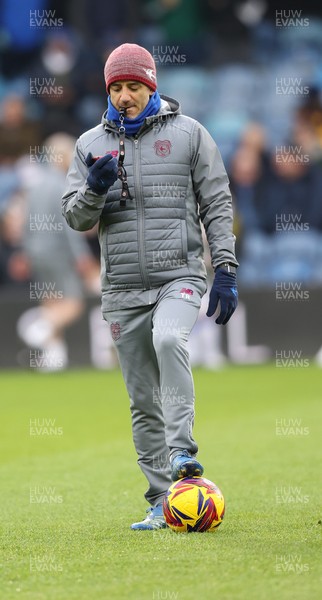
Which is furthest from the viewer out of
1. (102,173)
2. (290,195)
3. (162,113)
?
(290,195)

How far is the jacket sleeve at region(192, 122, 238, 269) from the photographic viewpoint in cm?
626

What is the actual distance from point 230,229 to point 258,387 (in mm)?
7790

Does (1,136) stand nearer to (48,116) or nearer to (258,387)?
(48,116)

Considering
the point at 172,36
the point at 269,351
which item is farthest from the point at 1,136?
Answer: the point at 269,351

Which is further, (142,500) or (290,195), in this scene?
(290,195)

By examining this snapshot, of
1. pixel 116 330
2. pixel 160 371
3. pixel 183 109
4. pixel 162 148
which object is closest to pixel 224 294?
pixel 160 371

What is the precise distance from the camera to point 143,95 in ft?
Result: 20.7

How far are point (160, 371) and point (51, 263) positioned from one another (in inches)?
423

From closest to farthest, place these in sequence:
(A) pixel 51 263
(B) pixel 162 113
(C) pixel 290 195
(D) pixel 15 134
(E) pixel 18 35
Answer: (B) pixel 162 113, (A) pixel 51 263, (C) pixel 290 195, (D) pixel 15 134, (E) pixel 18 35

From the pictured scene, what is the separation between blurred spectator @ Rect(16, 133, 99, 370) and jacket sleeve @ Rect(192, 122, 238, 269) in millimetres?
10180

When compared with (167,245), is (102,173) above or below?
above

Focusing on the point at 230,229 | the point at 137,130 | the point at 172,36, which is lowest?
the point at 230,229

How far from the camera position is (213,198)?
6277 mm

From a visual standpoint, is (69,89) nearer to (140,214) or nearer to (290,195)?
(290,195)
